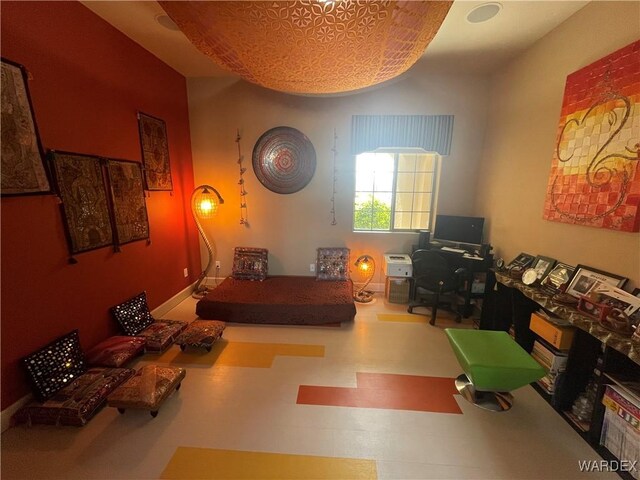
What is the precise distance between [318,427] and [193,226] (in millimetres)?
3069

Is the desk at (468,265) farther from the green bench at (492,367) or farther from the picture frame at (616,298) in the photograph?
the picture frame at (616,298)

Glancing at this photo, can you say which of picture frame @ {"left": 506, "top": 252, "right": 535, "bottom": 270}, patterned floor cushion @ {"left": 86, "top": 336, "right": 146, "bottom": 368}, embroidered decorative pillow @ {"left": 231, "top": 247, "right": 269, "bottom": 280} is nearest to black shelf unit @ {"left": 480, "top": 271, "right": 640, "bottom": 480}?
picture frame @ {"left": 506, "top": 252, "right": 535, "bottom": 270}

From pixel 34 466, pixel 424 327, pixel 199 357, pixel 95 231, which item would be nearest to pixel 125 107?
pixel 95 231

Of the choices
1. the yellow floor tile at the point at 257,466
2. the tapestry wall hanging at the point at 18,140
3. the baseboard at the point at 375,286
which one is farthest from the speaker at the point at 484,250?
the tapestry wall hanging at the point at 18,140

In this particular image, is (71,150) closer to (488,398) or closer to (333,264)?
(333,264)

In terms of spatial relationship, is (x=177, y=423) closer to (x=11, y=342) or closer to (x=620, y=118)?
(x=11, y=342)

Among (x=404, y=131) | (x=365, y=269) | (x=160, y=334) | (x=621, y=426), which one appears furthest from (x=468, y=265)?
(x=160, y=334)

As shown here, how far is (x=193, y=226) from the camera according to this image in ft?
11.9

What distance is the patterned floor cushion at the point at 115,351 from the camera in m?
2.03

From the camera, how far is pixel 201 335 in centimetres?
240

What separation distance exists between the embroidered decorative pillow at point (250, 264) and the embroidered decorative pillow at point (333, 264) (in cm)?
82

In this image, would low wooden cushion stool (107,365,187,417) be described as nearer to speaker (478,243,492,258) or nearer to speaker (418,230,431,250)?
speaker (418,230,431,250)

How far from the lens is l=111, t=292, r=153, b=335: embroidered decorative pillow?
237 centimetres

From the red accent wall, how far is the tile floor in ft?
2.15
